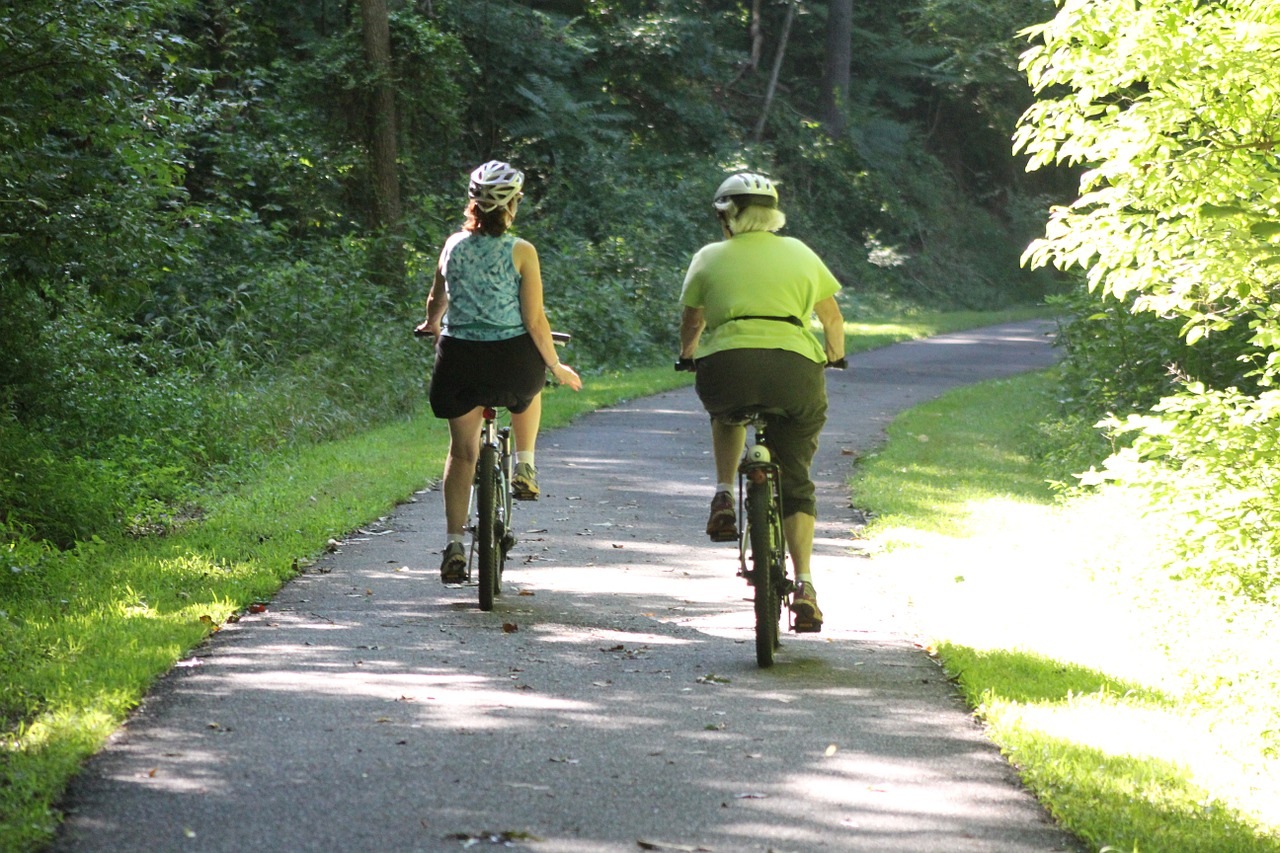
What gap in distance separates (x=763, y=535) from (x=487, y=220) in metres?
2.31

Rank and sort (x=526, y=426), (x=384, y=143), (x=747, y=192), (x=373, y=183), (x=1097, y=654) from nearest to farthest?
(x=747, y=192)
(x=1097, y=654)
(x=526, y=426)
(x=384, y=143)
(x=373, y=183)

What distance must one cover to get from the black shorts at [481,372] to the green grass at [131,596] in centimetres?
144

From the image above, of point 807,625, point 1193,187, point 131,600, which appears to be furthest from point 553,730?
point 1193,187

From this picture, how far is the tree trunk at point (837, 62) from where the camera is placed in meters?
45.2

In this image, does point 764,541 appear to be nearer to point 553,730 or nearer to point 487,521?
point 553,730

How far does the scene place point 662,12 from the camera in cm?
3762

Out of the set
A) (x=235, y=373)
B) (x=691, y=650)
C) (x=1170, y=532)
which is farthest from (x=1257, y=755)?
(x=235, y=373)

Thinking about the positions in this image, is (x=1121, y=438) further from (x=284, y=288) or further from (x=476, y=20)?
(x=476, y=20)

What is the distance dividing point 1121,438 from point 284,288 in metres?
9.82

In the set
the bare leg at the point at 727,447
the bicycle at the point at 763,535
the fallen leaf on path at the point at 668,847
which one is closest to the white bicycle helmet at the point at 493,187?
the bicycle at the point at 763,535

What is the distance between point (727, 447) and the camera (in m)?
7.01

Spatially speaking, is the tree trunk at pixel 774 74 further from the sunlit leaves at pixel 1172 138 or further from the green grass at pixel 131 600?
the sunlit leaves at pixel 1172 138

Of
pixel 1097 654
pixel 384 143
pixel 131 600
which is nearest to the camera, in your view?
pixel 1097 654

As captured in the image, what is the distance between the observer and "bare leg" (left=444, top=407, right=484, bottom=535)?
25.7 ft
